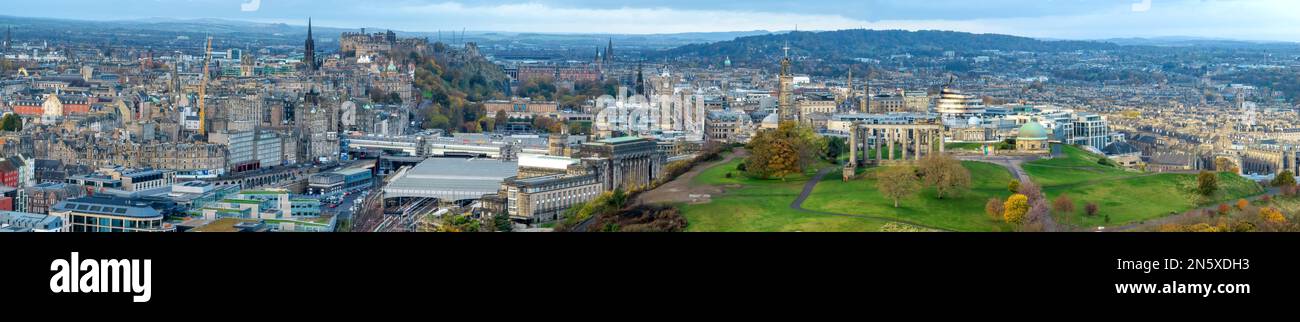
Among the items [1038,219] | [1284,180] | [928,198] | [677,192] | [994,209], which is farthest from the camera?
[1284,180]

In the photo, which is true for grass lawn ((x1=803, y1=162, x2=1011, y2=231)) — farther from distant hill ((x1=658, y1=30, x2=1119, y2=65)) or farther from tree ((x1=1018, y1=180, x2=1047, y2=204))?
distant hill ((x1=658, y1=30, x2=1119, y2=65))

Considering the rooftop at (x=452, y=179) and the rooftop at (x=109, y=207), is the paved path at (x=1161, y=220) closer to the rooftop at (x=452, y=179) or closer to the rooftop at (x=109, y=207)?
the rooftop at (x=452, y=179)

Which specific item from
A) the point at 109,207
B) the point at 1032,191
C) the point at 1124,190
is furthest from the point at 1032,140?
the point at 109,207

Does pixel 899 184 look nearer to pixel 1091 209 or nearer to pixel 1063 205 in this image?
pixel 1063 205

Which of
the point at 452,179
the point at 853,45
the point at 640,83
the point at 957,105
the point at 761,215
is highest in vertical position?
the point at 853,45
